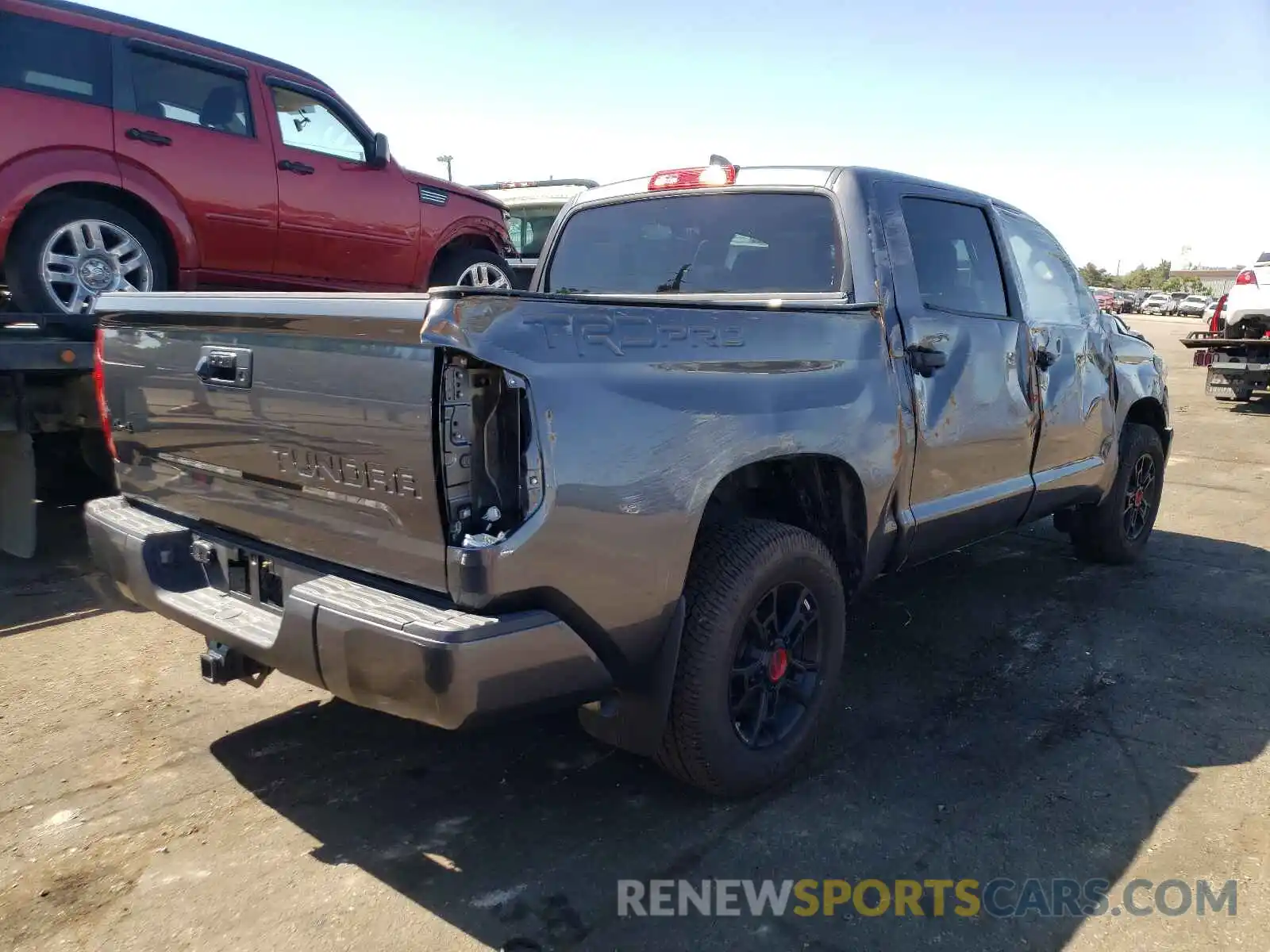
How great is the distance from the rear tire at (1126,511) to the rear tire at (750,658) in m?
2.83

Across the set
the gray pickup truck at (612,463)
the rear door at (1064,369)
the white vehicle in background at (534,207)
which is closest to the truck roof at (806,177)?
the gray pickup truck at (612,463)

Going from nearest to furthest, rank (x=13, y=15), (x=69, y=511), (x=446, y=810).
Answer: (x=446, y=810)
(x=13, y=15)
(x=69, y=511)

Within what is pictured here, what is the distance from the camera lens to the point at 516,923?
2.38m

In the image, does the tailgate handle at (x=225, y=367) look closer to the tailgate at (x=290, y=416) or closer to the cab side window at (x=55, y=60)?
the tailgate at (x=290, y=416)

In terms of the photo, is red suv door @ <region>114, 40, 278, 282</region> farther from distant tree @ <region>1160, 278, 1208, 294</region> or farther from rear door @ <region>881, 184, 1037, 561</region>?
distant tree @ <region>1160, 278, 1208, 294</region>

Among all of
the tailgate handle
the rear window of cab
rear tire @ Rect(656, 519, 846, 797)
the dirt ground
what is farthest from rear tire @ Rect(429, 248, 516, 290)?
rear tire @ Rect(656, 519, 846, 797)

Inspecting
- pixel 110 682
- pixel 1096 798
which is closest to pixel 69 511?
pixel 110 682

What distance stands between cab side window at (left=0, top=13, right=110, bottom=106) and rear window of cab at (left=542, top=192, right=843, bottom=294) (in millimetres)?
2869

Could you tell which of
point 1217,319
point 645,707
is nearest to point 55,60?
point 645,707

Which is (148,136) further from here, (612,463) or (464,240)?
(612,463)

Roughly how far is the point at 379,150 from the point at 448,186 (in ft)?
2.18

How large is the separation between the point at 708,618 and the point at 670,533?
1.07 feet

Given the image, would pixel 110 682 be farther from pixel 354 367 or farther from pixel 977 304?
pixel 977 304

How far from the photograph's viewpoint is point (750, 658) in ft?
9.75
